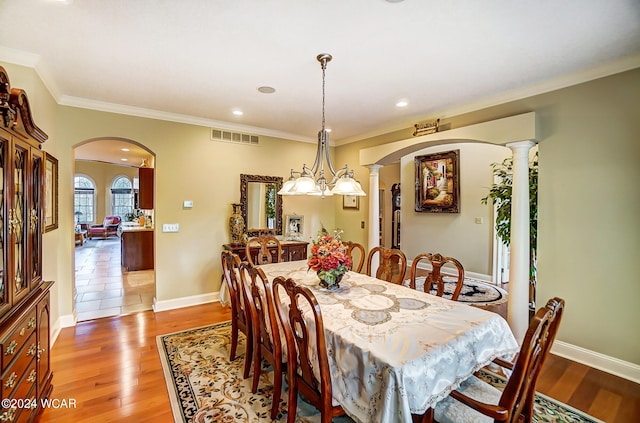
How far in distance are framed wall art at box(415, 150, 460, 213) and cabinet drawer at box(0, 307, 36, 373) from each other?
6235 millimetres

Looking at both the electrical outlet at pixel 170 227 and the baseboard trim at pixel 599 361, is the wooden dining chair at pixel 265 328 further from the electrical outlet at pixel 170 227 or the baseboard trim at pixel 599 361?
the baseboard trim at pixel 599 361

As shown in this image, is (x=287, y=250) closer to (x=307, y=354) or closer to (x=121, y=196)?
(x=307, y=354)

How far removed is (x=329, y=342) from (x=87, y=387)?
7.17ft

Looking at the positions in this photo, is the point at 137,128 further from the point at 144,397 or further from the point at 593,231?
the point at 593,231

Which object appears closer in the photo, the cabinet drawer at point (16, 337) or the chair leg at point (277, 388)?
the cabinet drawer at point (16, 337)

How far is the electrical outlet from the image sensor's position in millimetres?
4188

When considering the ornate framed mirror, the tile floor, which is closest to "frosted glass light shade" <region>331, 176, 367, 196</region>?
the ornate framed mirror

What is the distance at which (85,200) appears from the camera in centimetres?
1312

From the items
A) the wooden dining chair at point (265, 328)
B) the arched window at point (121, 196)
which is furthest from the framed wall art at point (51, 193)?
the arched window at point (121, 196)

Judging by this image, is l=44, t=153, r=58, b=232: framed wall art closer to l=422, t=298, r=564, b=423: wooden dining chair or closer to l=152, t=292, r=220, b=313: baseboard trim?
l=152, t=292, r=220, b=313: baseboard trim

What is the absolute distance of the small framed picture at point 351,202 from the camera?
5.46m

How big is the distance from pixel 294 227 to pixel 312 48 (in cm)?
334

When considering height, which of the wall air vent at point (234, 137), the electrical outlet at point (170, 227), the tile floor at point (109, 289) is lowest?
the tile floor at point (109, 289)

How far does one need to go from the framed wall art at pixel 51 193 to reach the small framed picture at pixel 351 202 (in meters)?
4.11
